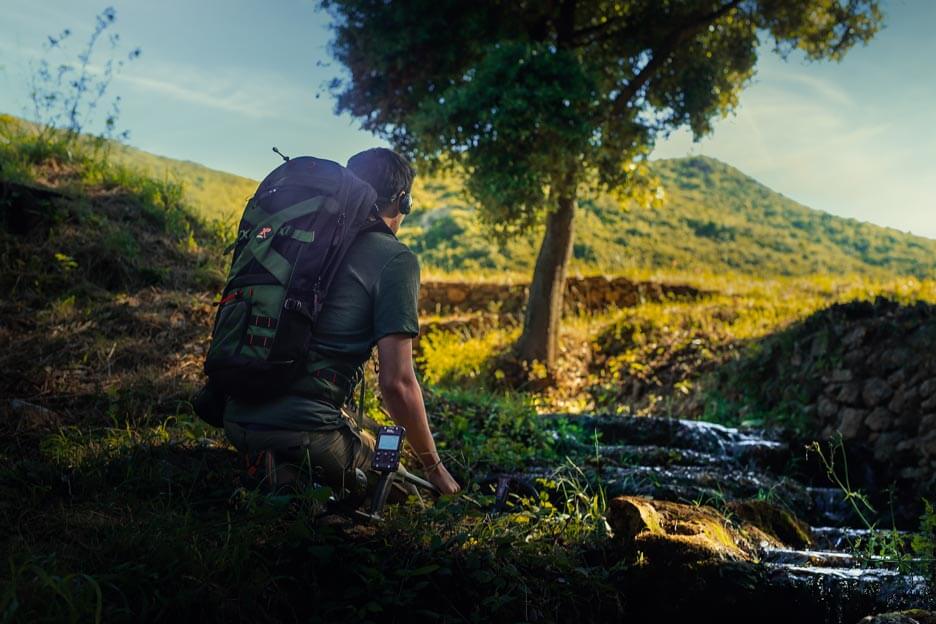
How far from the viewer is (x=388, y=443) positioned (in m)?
3.21

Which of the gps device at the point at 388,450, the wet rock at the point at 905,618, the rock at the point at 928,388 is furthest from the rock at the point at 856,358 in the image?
the gps device at the point at 388,450

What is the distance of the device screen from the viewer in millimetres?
3195

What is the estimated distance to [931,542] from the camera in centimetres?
378

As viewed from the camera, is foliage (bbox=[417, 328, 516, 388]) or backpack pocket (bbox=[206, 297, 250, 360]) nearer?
backpack pocket (bbox=[206, 297, 250, 360])

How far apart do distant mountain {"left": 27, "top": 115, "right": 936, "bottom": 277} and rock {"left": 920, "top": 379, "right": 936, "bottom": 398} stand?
12383mm

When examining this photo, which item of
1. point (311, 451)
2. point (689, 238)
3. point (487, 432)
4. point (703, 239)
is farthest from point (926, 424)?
point (703, 239)

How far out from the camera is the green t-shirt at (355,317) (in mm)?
3303

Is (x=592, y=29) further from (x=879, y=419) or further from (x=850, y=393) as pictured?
(x=879, y=419)

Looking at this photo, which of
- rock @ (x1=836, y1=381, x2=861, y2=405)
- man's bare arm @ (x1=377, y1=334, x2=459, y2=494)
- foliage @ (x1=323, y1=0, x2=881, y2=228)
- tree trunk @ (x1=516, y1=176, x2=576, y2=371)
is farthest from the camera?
tree trunk @ (x1=516, y1=176, x2=576, y2=371)

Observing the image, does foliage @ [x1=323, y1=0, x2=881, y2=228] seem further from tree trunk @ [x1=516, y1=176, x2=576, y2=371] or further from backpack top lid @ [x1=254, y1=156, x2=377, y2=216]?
backpack top lid @ [x1=254, y1=156, x2=377, y2=216]

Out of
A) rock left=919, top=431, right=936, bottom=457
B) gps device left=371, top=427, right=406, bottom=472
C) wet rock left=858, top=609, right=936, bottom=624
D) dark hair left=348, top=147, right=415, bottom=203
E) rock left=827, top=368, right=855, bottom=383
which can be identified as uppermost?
dark hair left=348, top=147, right=415, bottom=203

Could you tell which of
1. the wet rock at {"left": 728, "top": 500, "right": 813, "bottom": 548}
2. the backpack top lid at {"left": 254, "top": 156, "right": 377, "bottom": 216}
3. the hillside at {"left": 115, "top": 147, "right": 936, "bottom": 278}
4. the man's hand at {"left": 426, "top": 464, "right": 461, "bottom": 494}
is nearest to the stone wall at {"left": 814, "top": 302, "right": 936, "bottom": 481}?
the wet rock at {"left": 728, "top": 500, "right": 813, "bottom": 548}

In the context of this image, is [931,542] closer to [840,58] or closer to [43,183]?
[43,183]

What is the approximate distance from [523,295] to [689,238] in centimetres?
1338
